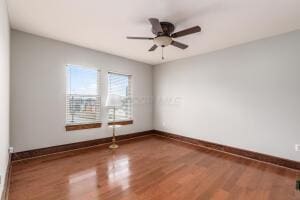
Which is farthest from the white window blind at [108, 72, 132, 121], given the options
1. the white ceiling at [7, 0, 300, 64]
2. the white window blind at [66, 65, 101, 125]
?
the white ceiling at [7, 0, 300, 64]

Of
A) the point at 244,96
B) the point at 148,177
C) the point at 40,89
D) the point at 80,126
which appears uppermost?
the point at 40,89

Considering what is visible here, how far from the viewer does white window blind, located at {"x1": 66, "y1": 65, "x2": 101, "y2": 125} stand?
3844mm

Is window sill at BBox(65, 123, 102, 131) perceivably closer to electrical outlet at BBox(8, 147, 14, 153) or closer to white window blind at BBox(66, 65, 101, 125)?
white window blind at BBox(66, 65, 101, 125)

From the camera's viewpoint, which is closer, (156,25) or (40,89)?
(156,25)

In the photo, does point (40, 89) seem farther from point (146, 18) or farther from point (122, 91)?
point (146, 18)

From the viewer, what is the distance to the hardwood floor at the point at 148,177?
210cm

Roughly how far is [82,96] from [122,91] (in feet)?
4.15

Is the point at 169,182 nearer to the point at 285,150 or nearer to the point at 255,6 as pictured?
the point at 285,150

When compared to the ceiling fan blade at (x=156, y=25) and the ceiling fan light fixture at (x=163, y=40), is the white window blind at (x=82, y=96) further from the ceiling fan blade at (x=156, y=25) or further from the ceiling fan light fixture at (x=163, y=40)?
the ceiling fan blade at (x=156, y=25)

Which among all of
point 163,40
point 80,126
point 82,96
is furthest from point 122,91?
point 163,40

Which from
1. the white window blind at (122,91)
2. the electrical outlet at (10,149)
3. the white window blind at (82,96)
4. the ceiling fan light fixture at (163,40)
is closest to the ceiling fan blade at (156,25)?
the ceiling fan light fixture at (163,40)

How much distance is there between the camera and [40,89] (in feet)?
11.1

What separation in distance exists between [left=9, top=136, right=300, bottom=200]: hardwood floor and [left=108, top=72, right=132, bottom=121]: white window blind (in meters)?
1.39

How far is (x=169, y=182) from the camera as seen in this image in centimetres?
240
